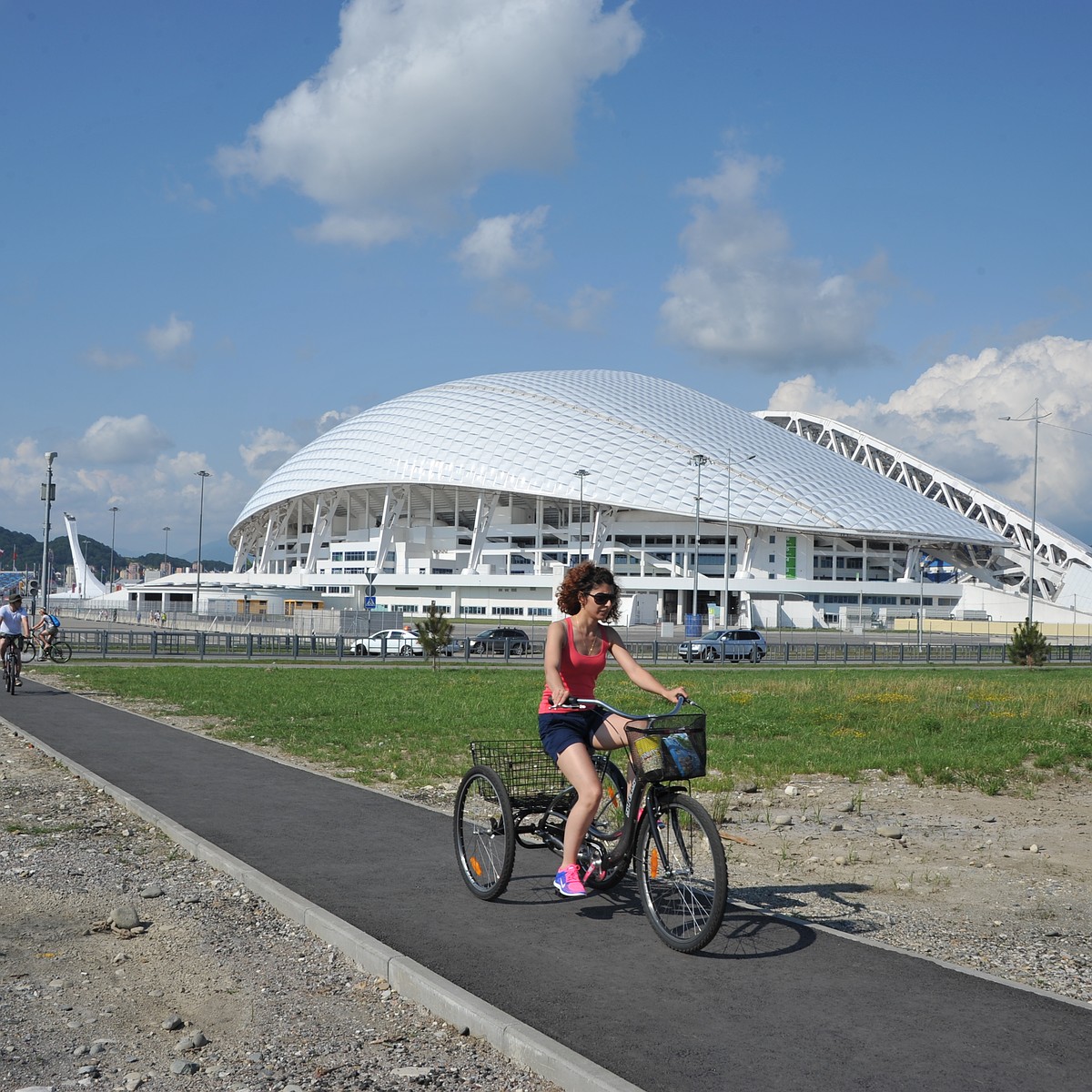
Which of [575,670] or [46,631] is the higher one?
[575,670]

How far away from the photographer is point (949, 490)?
10325 centimetres

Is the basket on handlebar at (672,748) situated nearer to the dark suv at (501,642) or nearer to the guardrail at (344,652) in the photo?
the guardrail at (344,652)

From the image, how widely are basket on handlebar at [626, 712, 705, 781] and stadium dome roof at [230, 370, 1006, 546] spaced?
246 ft

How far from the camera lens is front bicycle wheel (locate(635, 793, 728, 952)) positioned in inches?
198

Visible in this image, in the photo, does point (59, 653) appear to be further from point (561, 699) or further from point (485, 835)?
point (561, 699)

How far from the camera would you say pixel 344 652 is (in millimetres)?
38156

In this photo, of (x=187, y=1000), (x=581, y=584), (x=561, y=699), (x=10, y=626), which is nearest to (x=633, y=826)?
(x=561, y=699)

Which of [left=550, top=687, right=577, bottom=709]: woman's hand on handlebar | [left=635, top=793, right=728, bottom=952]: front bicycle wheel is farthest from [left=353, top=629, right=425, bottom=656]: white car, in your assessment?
[left=635, top=793, right=728, bottom=952]: front bicycle wheel

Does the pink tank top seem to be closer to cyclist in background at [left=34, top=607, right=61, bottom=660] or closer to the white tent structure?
cyclist in background at [left=34, top=607, right=61, bottom=660]

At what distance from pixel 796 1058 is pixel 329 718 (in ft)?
42.1

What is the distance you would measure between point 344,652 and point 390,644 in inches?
111

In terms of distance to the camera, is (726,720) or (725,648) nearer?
(726,720)

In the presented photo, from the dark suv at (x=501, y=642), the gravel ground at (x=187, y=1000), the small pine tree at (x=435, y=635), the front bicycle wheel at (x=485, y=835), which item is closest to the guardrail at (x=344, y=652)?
the dark suv at (x=501, y=642)

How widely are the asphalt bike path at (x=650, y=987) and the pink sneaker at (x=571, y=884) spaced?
0.15 metres
